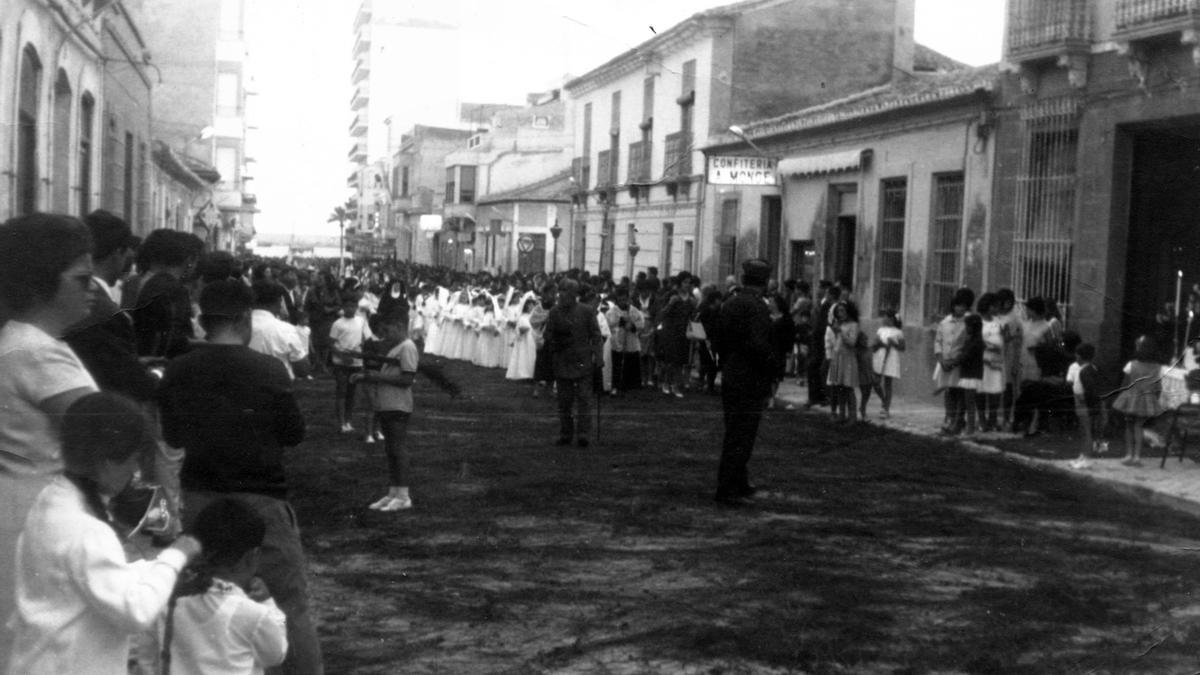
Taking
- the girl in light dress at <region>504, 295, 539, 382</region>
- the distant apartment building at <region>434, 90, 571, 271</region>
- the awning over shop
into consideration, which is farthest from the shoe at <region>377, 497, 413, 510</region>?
the girl in light dress at <region>504, 295, 539, 382</region>

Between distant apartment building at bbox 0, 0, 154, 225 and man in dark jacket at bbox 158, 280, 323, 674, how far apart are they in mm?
430

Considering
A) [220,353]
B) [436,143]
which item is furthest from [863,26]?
[220,353]

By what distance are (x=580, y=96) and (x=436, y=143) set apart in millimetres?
756

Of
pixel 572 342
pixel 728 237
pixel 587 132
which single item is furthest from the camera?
pixel 572 342

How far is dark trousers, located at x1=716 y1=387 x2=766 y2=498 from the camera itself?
6.60 m

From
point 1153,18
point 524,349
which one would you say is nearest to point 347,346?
point 1153,18

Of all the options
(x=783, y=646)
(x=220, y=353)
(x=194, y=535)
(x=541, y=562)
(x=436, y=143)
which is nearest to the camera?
(x=194, y=535)

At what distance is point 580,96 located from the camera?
643 centimetres

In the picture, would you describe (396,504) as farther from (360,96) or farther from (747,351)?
(747,351)

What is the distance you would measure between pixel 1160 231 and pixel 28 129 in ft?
14.0

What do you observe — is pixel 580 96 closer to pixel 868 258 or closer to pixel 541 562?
pixel 541 562

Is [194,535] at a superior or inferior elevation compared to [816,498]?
superior

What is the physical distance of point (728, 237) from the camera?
6.88 m

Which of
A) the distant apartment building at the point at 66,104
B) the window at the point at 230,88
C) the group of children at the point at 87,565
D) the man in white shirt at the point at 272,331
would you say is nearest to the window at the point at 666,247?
the window at the point at 230,88
